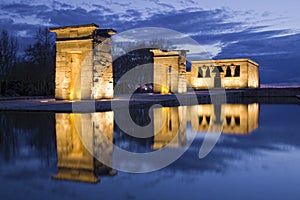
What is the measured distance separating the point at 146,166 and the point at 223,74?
3485cm

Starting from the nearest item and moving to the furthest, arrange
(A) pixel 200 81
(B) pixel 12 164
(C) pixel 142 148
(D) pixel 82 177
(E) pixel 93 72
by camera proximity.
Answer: (D) pixel 82 177 → (B) pixel 12 164 → (C) pixel 142 148 → (E) pixel 93 72 → (A) pixel 200 81

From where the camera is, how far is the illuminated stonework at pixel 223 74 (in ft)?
119

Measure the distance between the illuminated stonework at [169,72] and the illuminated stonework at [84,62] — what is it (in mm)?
8737

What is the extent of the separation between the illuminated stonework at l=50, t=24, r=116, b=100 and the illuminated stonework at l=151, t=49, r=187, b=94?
874 centimetres

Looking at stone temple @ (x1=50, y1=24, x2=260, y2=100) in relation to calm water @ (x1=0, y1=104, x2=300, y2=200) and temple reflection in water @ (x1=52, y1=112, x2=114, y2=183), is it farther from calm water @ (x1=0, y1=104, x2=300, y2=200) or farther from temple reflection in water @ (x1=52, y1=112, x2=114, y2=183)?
calm water @ (x1=0, y1=104, x2=300, y2=200)

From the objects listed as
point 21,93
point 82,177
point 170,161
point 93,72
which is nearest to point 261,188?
point 170,161

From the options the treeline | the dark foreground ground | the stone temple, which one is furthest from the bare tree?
the stone temple

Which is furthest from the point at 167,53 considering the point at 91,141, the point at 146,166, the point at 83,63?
the point at 146,166

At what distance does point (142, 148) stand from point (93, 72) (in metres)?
9.92

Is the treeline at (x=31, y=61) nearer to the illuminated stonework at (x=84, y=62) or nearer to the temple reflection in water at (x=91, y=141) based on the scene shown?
the illuminated stonework at (x=84, y=62)

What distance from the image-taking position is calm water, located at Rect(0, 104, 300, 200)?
309 cm

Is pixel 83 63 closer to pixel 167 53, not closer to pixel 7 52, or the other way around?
pixel 167 53

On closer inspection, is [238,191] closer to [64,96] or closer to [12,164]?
[12,164]

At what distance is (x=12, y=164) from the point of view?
13.5 feet
